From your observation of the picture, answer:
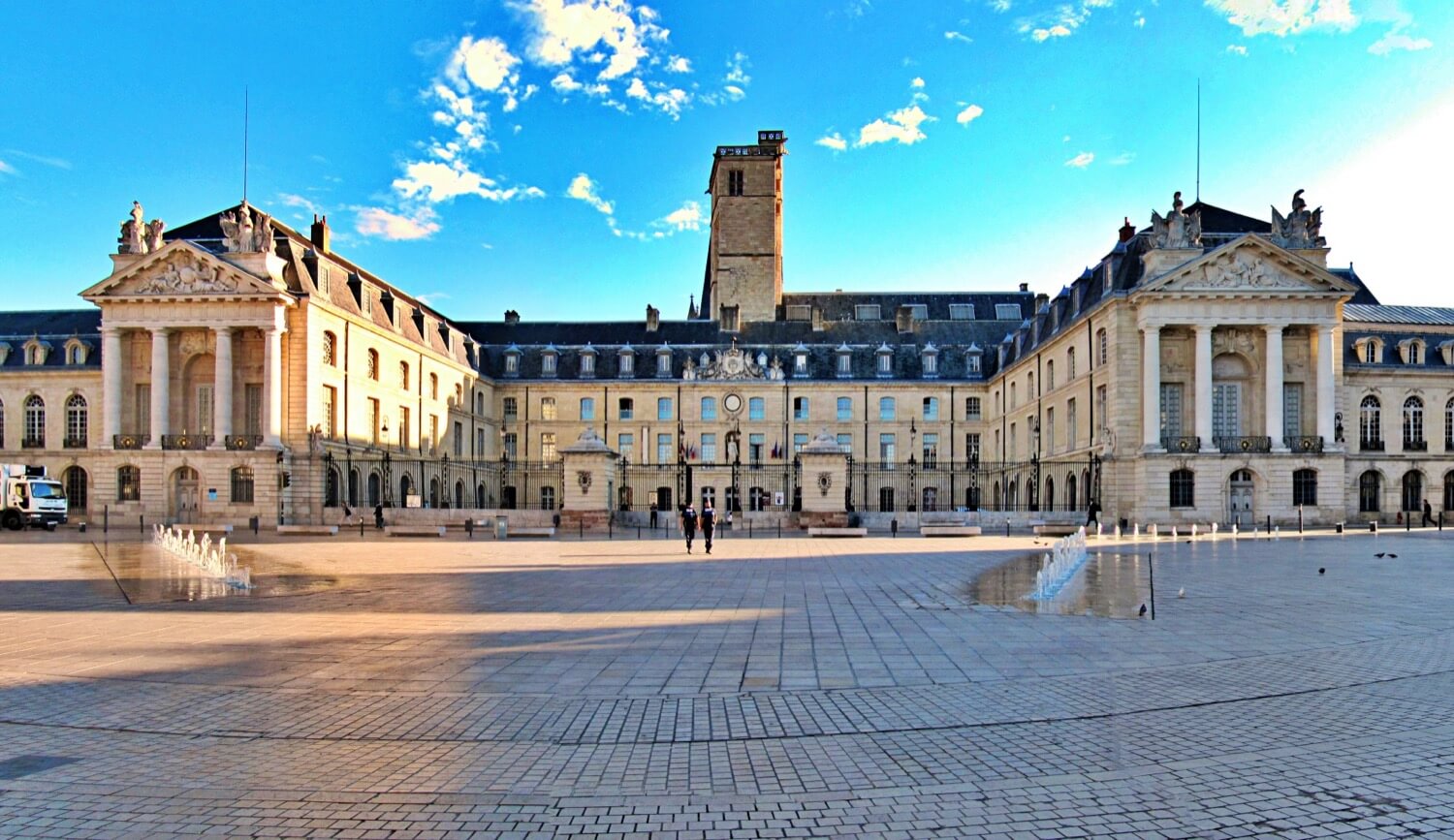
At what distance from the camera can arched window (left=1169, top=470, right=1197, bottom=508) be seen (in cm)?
4116

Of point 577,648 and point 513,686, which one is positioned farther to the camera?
point 577,648

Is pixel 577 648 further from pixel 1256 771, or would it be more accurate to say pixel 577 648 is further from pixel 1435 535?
pixel 1435 535

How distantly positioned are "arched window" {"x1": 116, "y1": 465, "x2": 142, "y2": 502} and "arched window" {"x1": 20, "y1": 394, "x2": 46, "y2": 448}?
51.4ft

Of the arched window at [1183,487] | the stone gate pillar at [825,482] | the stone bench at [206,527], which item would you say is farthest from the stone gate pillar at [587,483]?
the arched window at [1183,487]

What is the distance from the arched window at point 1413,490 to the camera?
48062 millimetres

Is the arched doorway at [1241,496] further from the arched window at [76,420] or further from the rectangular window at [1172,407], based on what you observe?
the arched window at [76,420]

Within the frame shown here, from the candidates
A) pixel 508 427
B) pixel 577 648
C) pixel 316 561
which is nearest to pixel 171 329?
pixel 508 427

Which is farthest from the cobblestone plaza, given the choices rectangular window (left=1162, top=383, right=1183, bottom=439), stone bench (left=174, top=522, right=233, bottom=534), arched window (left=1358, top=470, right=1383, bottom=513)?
arched window (left=1358, top=470, right=1383, bottom=513)

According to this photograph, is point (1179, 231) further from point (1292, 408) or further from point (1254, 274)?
point (1292, 408)

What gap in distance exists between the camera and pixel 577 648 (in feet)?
33.5

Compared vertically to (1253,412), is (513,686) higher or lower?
lower

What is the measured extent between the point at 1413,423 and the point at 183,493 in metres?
63.0

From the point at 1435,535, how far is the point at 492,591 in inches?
1390

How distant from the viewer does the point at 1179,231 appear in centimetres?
4169
